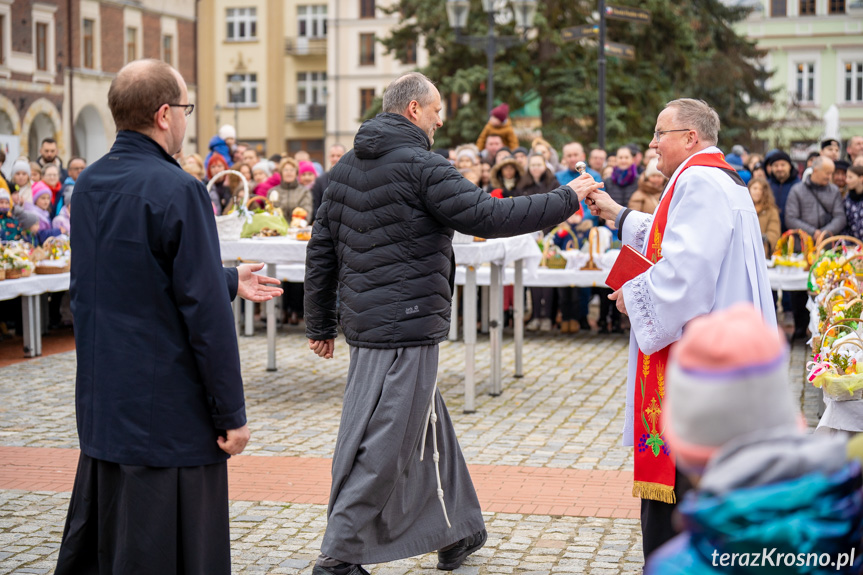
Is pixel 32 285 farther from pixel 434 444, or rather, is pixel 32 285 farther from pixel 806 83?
pixel 806 83

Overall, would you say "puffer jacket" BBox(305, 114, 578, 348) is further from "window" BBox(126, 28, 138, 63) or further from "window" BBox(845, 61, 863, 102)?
"window" BBox(845, 61, 863, 102)

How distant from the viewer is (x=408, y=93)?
477 centimetres

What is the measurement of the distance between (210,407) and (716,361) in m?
1.95

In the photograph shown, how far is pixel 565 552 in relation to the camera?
517cm

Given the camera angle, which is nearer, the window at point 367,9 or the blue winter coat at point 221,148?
the blue winter coat at point 221,148

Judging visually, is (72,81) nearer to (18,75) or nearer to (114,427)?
(18,75)

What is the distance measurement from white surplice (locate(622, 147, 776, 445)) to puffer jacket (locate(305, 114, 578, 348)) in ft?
2.06

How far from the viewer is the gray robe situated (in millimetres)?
4578

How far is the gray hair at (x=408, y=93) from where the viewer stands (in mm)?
4766

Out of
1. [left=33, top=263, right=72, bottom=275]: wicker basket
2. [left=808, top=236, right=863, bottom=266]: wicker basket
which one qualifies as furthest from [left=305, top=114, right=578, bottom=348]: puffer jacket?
[left=33, top=263, right=72, bottom=275]: wicker basket

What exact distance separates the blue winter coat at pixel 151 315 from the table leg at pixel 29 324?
829cm

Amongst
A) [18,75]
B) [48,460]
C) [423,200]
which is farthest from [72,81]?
[423,200]

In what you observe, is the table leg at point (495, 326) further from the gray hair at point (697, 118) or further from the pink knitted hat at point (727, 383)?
the pink knitted hat at point (727, 383)

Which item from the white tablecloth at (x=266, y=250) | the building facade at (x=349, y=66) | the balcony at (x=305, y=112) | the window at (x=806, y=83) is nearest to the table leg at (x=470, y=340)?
the white tablecloth at (x=266, y=250)
